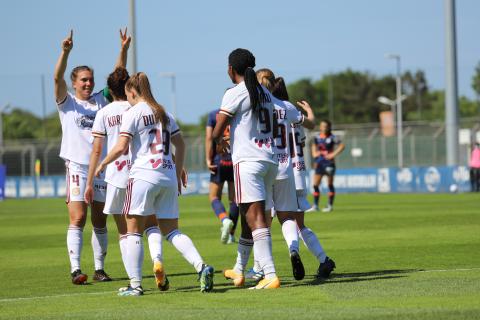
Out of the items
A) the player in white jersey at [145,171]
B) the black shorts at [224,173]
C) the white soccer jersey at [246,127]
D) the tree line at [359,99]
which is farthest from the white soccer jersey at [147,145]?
the tree line at [359,99]

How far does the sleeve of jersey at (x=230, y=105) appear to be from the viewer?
9453 millimetres

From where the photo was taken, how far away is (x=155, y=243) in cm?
966

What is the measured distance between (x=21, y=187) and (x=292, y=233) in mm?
40594

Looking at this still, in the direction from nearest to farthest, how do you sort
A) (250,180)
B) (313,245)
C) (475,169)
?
(250,180) < (313,245) < (475,169)

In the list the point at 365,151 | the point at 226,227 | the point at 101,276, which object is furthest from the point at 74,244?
the point at 365,151

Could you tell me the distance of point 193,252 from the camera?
9547 mm

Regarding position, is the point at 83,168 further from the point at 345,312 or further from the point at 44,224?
A: the point at 44,224

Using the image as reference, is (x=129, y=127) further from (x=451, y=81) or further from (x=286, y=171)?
(x=451, y=81)

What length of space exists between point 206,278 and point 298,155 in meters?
2.64

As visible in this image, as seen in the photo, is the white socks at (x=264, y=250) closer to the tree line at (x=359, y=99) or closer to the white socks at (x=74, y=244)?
the white socks at (x=74, y=244)

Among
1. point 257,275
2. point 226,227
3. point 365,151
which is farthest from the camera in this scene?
point 365,151

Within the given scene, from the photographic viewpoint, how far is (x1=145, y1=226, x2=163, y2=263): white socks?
31.2 ft

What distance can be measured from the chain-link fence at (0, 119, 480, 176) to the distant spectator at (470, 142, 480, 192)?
20.2 feet

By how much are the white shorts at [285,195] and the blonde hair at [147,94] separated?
1.47 metres
